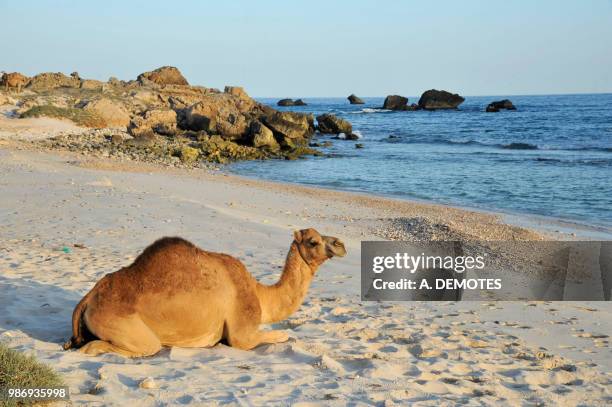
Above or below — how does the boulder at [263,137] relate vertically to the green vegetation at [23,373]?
above

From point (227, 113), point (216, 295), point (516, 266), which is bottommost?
point (516, 266)

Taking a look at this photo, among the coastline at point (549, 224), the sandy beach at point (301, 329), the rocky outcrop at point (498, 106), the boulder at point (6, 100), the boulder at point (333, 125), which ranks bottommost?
the coastline at point (549, 224)

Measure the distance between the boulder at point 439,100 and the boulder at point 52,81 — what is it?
69376 millimetres

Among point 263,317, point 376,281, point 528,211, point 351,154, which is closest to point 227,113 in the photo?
point 351,154

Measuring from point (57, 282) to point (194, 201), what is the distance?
850 cm

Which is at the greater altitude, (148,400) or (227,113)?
(227,113)

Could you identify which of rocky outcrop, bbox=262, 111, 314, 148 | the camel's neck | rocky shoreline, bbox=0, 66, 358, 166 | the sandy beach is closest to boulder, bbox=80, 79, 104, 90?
rocky shoreline, bbox=0, 66, 358, 166

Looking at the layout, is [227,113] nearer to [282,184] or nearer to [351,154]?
[351,154]

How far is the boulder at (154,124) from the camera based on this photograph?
4016 centimetres

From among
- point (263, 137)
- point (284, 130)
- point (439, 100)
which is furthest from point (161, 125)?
point (439, 100)

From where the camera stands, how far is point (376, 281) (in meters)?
10.6

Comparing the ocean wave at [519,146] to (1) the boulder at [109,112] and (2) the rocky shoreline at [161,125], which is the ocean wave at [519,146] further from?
(1) the boulder at [109,112]

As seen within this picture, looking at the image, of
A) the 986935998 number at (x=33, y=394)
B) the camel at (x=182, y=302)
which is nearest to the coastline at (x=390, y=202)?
the camel at (x=182, y=302)

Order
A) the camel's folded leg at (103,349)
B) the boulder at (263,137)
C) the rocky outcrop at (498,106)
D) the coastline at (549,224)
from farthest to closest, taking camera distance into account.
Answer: the rocky outcrop at (498,106) < the boulder at (263,137) < the coastline at (549,224) < the camel's folded leg at (103,349)
